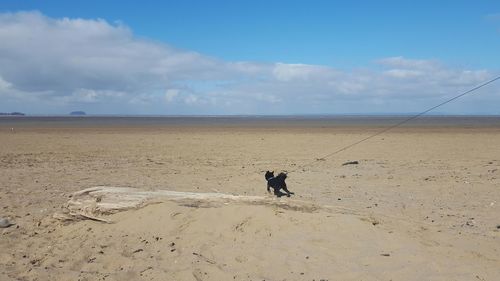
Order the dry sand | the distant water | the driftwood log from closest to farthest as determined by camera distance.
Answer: the dry sand, the driftwood log, the distant water

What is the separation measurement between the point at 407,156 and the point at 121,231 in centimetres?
1437

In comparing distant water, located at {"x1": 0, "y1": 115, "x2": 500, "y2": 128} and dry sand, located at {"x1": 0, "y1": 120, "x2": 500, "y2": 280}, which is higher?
distant water, located at {"x1": 0, "y1": 115, "x2": 500, "y2": 128}

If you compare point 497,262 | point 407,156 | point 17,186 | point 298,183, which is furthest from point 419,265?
point 407,156

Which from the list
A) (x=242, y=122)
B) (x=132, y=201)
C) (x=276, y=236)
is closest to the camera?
(x=276, y=236)

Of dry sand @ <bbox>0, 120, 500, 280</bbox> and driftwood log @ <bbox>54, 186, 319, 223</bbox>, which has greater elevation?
driftwood log @ <bbox>54, 186, 319, 223</bbox>

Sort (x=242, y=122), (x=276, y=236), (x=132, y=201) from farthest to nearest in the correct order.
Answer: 1. (x=242, y=122)
2. (x=132, y=201)
3. (x=276, y=236)

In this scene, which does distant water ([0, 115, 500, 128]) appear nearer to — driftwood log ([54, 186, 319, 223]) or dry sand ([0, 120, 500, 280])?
dry sand ([0, 120, 500, 280])

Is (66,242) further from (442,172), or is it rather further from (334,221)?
(442,172)

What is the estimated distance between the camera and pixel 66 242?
7973mm

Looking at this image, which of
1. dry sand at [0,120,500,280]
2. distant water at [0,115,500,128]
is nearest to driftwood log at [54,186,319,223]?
dry sand at [0,120,500,280]

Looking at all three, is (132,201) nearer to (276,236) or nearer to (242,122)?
(276,236)

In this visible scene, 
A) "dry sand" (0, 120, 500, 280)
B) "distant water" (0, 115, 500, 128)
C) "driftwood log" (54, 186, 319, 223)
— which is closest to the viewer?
"dry sand" (0, 120, 500, 280)

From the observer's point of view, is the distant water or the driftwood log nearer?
the driftwood log

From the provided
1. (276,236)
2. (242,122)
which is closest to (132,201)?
(276,236)
